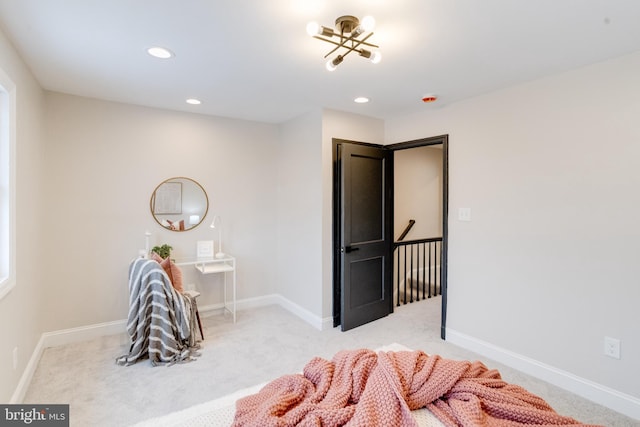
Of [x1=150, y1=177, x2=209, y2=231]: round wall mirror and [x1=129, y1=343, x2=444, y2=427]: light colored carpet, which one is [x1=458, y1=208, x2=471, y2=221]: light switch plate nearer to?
[x1=129, y1=343, x2=444, y2=427]: light colored carpet

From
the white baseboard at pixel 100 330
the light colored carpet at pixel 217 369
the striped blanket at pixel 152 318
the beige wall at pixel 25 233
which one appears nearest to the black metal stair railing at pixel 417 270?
the light colored carpet at pixel 217 369

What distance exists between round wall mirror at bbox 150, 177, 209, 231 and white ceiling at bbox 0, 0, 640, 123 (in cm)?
99

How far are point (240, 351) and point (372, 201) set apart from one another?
6.74ft

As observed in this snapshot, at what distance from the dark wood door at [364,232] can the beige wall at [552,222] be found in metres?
0.81

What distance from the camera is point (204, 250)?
Result: 374 cm

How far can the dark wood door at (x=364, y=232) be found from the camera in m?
3.43

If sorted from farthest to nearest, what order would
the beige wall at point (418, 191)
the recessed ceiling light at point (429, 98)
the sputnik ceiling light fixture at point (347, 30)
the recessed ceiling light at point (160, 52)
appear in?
1. the beige wall at point (418, 191)
2. the recessed ceiling light at point (429, 98)
3. the recessed ceiling light at point (160, 52)
4. the sputnik ceiling light fixture at point (347, 30)

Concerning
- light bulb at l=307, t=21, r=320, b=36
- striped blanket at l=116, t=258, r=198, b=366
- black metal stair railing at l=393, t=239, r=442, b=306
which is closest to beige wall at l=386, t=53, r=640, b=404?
black metal stair railing at l=393, t=239, r=442, b=306

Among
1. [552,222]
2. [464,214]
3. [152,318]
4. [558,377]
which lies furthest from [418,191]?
[152,318]

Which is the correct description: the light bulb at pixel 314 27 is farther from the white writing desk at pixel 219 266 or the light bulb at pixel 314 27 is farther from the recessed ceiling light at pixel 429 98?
the white writing desk at pixel 219 266

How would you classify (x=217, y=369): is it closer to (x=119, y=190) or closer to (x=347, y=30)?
(x=119, y=190)

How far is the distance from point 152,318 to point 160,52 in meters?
2.06

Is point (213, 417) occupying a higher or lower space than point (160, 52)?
lower

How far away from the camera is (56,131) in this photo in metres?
3.06
